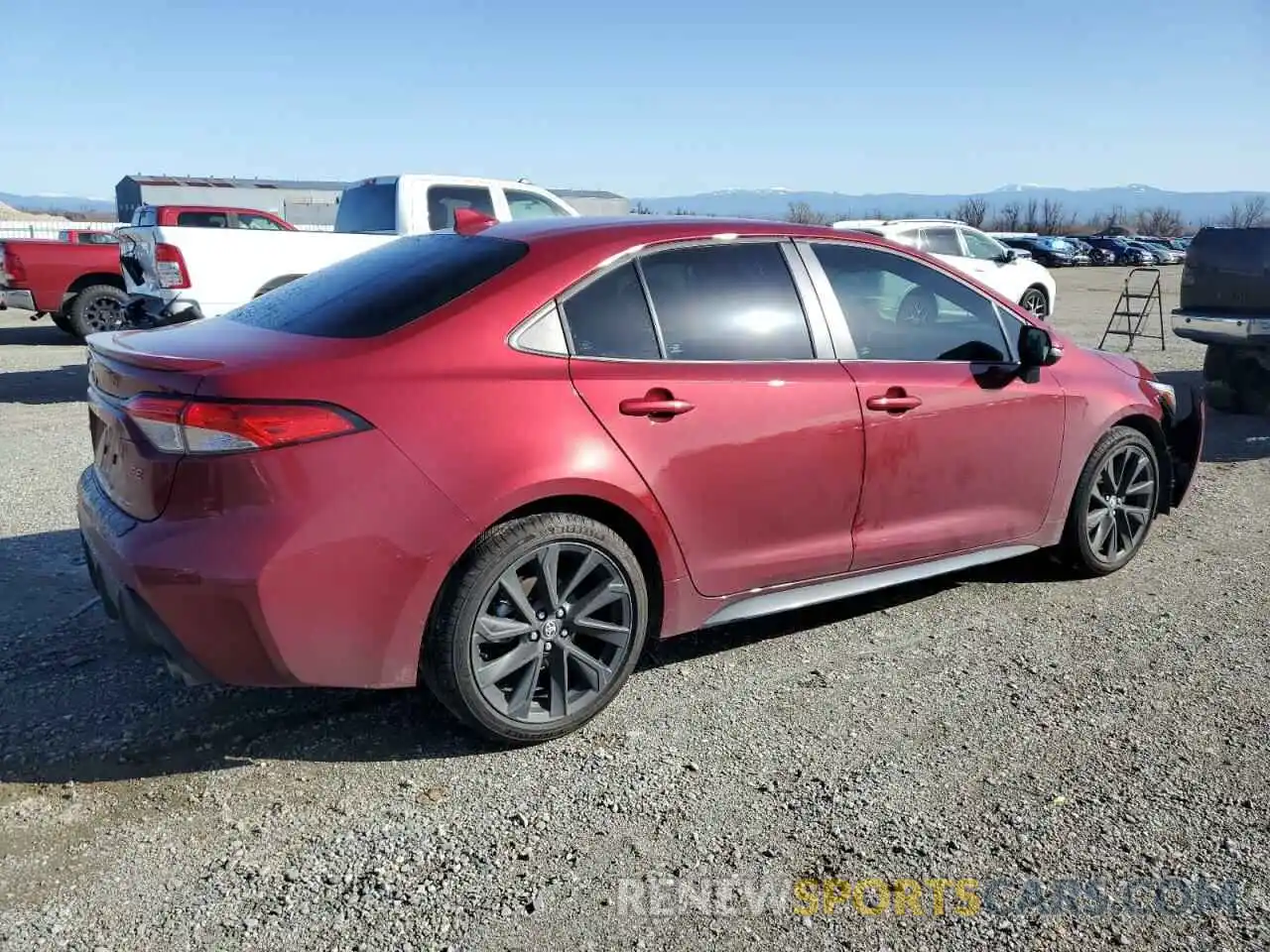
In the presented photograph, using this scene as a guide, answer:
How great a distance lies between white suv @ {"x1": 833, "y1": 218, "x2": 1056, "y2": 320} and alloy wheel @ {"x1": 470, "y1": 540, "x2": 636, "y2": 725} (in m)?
12.6

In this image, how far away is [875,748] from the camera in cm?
340

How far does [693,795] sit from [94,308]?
1309 centimetres

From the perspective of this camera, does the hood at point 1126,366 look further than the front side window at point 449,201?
No

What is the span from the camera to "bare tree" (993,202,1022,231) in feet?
327

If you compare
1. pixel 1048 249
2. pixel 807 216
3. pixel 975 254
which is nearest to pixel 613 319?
pixel 975 254

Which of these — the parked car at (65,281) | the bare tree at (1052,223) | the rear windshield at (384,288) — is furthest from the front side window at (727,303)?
the bare tree at (1052,223)

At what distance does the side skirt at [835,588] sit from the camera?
12.4ft

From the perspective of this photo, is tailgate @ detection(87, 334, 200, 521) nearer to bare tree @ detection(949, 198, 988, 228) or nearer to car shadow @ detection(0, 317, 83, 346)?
car shadow @ detection(0, 317, 83, 346)

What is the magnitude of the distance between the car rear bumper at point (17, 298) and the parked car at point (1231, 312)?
12859mm

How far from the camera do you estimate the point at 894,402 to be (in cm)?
399

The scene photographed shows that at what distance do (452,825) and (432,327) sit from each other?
4.74 feet

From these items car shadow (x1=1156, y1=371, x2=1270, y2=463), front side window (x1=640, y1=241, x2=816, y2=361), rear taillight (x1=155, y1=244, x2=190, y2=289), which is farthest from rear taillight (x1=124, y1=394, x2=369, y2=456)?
car shadow (x1=1156, y1=371, x2=1270, y2=463)

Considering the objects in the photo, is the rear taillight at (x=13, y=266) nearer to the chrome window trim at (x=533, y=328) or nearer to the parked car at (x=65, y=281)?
the parked car at (x=65, y=281)

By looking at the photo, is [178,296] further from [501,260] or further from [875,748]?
[875,748]
